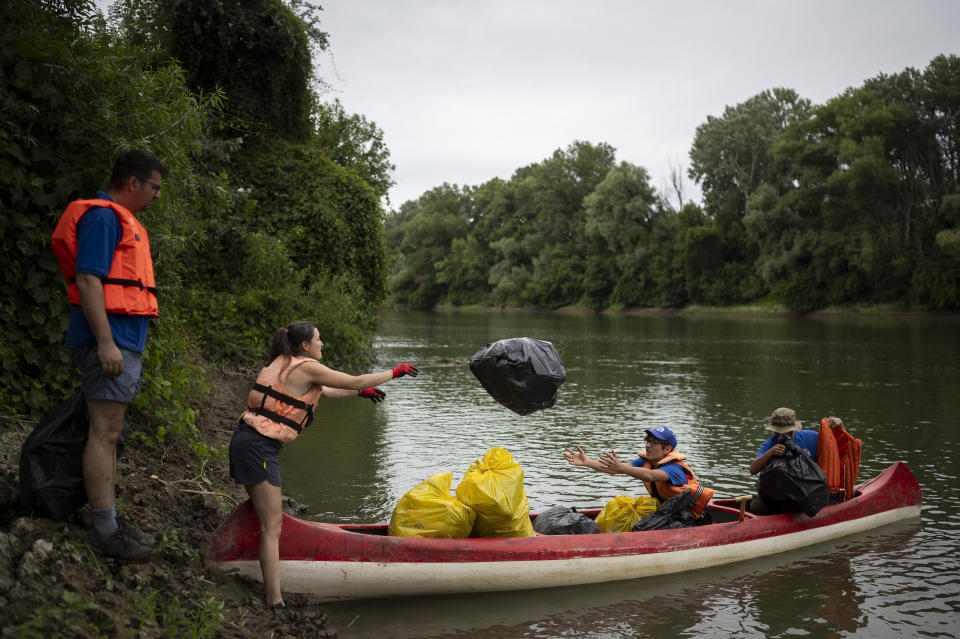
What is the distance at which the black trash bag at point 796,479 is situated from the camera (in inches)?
269

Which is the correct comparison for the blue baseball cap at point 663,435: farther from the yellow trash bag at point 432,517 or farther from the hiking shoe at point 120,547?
the hiking shoe at point 120,547

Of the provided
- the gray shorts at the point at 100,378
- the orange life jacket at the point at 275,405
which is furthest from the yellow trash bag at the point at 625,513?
the gray shorts at the point at 100,378

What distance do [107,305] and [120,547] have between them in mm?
1473

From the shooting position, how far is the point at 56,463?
420cm

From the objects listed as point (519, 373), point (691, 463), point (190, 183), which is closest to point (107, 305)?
point (519, 373)

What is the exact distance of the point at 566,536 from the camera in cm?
596

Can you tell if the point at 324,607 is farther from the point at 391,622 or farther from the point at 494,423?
the point at 494,423

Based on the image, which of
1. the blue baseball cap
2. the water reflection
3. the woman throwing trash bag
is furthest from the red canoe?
the blue baseball cap

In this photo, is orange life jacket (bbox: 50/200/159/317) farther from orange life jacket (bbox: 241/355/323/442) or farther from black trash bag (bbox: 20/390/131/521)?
orange life jacket (bbox: 241/355/323/442)

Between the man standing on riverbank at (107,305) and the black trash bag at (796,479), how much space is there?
5566 millimetres

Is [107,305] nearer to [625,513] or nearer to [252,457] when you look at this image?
[252,457]

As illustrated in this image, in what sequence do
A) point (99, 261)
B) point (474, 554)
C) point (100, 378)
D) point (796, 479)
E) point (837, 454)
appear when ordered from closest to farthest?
point (99, 261), point (100, 378), point (474, 554), point (796, 479), point (837, 454)

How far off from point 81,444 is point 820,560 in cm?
633

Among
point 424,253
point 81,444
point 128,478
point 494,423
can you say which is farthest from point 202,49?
point 424,253
